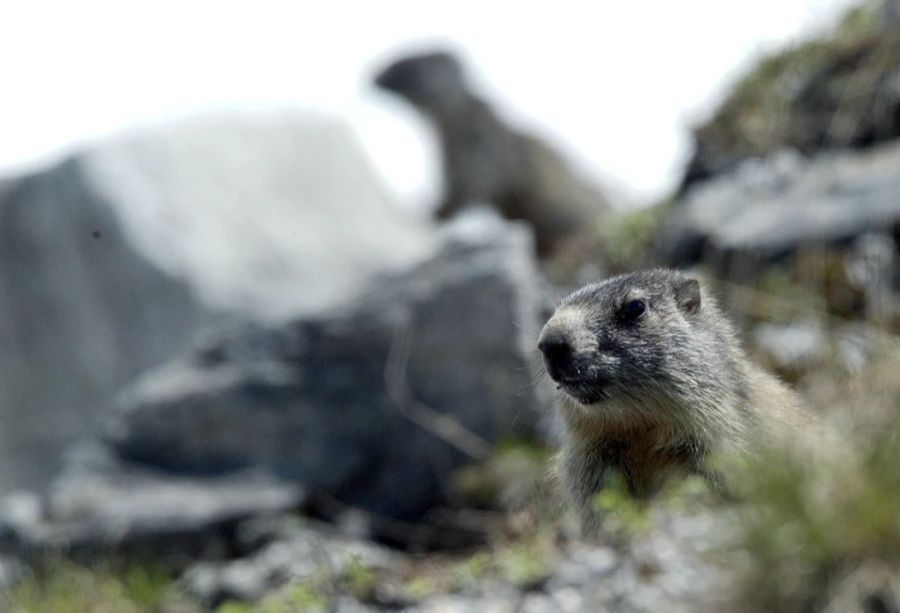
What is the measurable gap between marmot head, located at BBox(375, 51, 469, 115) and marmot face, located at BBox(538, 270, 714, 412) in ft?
58.7

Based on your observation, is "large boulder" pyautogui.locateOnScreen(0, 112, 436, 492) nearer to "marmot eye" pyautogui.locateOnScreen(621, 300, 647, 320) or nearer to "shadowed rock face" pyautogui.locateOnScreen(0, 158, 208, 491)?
"shadowed rock face" pyautogui.locateOnScreen(0, 158, 208, 491)

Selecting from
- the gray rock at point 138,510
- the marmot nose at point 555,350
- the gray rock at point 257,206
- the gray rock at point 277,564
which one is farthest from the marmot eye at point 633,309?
the gray rock at point 257,206

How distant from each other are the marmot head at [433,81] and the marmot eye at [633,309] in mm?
18027

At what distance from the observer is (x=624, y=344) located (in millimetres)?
6211

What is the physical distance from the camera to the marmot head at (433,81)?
24.0 metres

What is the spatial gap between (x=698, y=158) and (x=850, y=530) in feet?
30.0

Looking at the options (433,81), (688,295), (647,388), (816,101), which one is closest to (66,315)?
(816,101)

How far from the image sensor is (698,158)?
40.2ft

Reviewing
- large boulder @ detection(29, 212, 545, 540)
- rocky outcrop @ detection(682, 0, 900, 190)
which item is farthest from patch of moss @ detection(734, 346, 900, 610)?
rocky outcrop @ detection(682, 0, 900, 190)

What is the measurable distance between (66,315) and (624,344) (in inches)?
450

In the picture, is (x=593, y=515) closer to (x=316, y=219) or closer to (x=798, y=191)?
(x=798, y=191)

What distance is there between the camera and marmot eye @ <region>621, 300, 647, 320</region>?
629cm

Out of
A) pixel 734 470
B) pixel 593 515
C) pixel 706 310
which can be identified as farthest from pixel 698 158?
pixel 734 470

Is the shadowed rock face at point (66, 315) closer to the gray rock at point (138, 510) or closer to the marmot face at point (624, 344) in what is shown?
the gray rock at point (138, 510)
